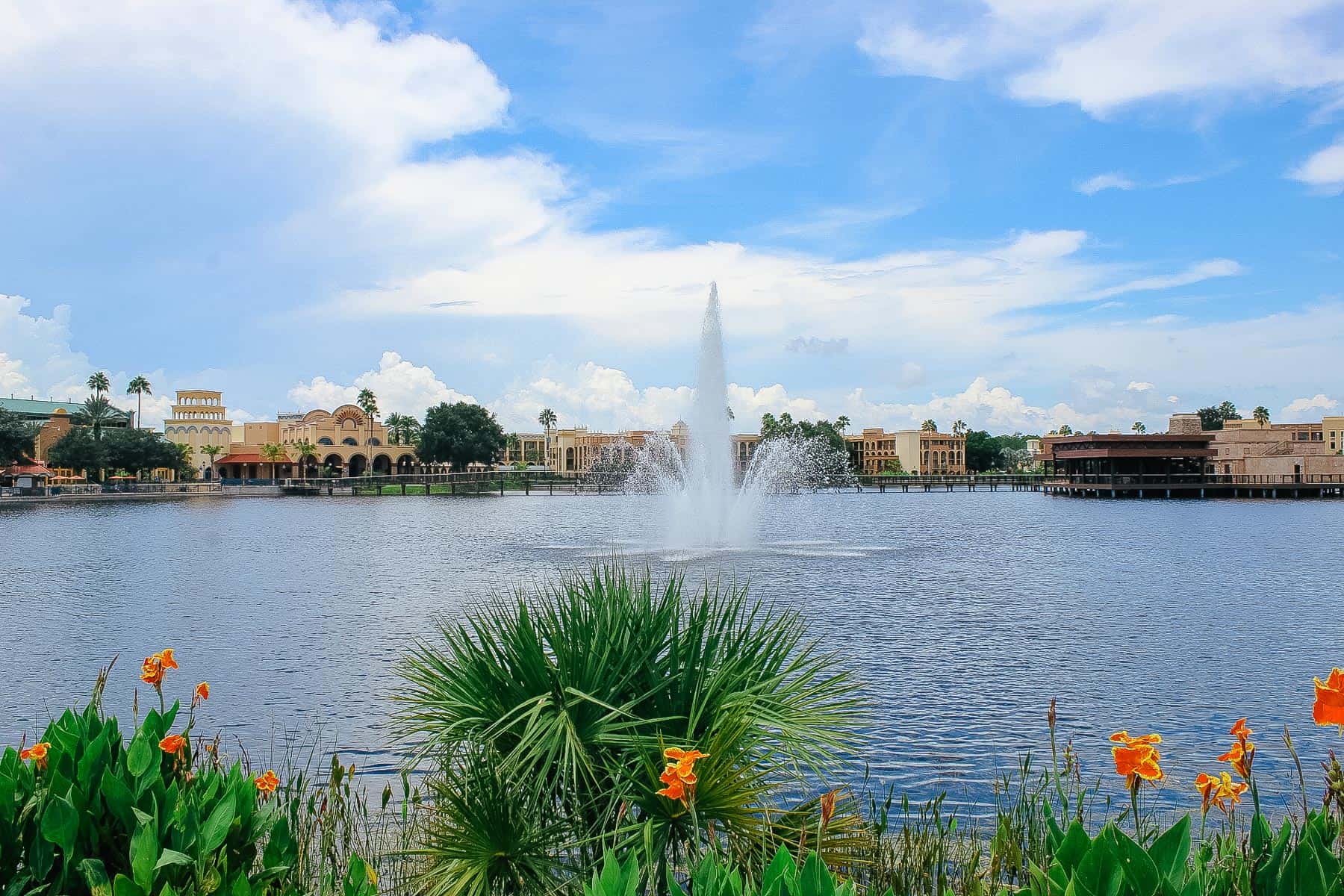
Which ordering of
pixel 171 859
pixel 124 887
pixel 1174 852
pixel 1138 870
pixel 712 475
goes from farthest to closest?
pixel 712 475
pixel 171 859
pixel 124 887
pixel 1174 852
pixel 1138 870

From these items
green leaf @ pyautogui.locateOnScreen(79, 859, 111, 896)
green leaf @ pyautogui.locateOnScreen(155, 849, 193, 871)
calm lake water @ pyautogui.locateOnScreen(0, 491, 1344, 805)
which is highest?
green leaf @ pyautogui.locateOnScreen(155, 849, 193, 871)

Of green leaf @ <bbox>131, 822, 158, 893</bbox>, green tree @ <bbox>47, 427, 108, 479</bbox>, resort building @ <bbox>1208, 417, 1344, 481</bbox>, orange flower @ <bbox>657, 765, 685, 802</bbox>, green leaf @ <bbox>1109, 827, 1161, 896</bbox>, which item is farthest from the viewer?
resort building @ <bbox>1208, 417, 1344, 481</bbox>

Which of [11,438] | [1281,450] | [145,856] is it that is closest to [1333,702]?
[145,856]

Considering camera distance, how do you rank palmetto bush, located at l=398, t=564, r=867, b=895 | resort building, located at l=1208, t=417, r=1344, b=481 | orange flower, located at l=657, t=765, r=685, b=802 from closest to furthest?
orange flower, located at l=657, t=765, r=685, b=802
palmetto bush, located at l=398, t=564, r=867, b=895
resort building, located at l=1208, t=417, r=1344, b=481

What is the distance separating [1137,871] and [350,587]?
32.3 metres

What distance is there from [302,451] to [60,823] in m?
152

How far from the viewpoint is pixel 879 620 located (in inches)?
985

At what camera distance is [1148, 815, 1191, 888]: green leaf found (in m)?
3.96

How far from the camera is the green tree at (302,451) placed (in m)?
148

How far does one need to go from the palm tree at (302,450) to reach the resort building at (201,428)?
1015 centimetres

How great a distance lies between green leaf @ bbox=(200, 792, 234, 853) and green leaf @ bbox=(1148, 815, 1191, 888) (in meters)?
4.04

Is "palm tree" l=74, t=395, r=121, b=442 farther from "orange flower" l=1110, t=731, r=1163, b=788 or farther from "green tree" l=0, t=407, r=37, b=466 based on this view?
"orange flower" l=1110, t=731, r=1163, b=788

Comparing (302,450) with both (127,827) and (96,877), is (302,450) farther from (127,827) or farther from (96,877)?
(96,877)

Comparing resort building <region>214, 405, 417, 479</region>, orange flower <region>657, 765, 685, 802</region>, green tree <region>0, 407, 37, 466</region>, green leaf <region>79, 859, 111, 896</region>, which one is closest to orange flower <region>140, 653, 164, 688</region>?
green leaf <region>79, 859, 111, 896</region>
